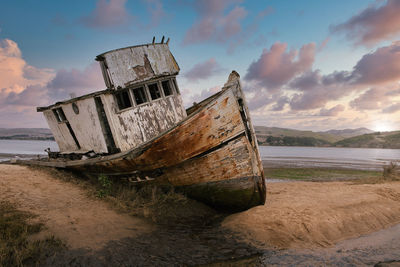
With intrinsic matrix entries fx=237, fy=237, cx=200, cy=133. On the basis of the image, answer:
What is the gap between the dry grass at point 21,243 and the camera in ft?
11.8

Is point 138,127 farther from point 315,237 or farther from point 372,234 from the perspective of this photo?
point 372,234

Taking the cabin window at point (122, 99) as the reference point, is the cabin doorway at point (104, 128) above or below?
below

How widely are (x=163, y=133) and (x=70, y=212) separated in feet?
9.14

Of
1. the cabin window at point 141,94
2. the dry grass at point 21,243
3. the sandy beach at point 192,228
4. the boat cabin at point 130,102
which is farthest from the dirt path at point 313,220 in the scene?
the cabin window at point 141,94

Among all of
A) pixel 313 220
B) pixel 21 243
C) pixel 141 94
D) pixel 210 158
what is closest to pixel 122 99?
pixel 141 94

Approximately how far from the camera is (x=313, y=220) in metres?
5.94

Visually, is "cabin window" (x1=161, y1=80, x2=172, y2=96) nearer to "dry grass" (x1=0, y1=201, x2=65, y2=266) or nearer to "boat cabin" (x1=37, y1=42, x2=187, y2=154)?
"boat cabin" (x1=37, y1=42, x2=187, y2=154)

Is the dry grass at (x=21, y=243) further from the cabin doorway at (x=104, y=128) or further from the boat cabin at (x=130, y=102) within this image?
the cabin doorway at (x=104, y=128)

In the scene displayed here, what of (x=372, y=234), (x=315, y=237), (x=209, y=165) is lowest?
(x=372, y=234)

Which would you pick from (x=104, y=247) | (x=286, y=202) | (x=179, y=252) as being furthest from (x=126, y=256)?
(x=286, y=202)

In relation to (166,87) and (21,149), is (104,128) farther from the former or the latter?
(21,149)

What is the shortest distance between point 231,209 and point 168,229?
2086mm

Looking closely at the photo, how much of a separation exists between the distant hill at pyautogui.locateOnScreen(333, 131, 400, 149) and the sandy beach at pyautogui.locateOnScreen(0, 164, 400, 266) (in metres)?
64.4

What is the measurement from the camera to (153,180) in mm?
6660
